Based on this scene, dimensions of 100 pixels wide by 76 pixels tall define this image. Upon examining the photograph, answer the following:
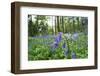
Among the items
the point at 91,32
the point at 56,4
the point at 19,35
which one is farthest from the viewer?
the point at 91,32

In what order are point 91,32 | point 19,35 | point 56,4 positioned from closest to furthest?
1. point 19,35
2. point 56,4
3. point 91,32

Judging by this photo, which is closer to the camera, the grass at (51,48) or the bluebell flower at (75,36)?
the grass at (51,48)

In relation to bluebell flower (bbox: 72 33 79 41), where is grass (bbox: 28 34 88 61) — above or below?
below

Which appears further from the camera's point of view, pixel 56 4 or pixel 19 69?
pixel 56 4

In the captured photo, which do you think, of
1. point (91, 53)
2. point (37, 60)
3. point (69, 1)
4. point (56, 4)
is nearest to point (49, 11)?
point (56, 4)

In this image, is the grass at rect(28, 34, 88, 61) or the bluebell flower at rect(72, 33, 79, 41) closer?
the grass at rect(28, 34, 88, 61)

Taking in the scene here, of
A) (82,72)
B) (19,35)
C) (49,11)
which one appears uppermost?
(49,11)

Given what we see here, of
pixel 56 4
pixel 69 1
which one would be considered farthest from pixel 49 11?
pixel 69 1

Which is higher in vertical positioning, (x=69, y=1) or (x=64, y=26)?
(x=69, y=1)

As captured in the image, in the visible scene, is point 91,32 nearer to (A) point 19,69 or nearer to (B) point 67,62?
(B) point 67,62

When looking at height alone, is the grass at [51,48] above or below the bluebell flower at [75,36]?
below
